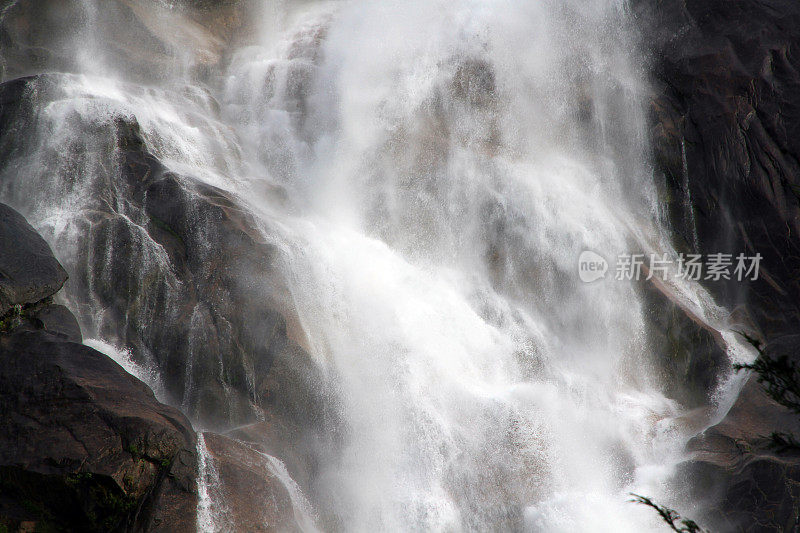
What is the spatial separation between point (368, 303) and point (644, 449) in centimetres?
595

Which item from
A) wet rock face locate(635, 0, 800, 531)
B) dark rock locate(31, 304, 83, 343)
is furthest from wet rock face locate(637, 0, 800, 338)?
dark rock locate(31, 304, 83, 343)

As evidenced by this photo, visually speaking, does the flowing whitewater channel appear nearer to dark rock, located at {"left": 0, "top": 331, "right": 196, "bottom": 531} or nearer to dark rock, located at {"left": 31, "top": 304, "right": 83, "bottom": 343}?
dark rock, located at {"left": 0, "top": 331, "right": 196, "bottom": 531}

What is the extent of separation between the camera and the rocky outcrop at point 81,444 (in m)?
7.06

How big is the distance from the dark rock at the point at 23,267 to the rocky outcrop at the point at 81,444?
0.19 feet

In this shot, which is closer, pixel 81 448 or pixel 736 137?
pixel 81 448

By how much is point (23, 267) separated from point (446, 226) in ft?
29.2

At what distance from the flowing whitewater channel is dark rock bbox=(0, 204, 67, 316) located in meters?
1.42

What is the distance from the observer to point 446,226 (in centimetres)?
1466

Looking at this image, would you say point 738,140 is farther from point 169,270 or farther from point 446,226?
point 169,270

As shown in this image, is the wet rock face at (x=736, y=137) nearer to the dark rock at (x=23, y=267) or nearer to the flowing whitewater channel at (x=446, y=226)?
the flowing whitewater channel at (x=446, y=226)

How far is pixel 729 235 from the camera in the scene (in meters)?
15.0

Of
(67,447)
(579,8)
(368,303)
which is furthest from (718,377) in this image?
(67,447)

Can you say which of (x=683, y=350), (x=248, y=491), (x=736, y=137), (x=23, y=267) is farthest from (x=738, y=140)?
Answer: (x=23, y=267)

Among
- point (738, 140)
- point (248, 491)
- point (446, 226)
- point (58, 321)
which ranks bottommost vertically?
point (248, 491)
